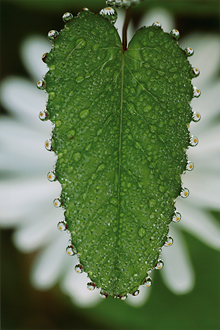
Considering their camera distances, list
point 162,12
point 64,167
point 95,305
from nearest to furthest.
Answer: point 64,167, point 162,12, point 95,305

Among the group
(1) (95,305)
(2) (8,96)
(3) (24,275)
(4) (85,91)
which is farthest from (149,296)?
(4) (85,91)

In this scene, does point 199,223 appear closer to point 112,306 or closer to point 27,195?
point 112,306

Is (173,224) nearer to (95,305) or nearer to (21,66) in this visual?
(95,305)

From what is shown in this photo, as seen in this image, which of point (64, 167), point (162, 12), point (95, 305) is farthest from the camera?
point (95, 305)

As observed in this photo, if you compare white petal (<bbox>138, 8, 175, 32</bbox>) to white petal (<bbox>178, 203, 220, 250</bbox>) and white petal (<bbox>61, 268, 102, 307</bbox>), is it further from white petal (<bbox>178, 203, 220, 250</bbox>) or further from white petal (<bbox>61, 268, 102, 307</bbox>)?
white petal (<bbox>61, 268, 102, 307</bbox>)

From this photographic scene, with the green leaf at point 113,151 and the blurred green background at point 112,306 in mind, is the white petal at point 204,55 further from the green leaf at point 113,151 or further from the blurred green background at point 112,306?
the green leaf at point 113,151

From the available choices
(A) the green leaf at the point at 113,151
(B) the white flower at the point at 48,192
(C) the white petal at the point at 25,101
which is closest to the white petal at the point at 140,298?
(B) the white flower at the point at 48,192

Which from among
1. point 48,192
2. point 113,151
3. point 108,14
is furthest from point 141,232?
point 48,192
